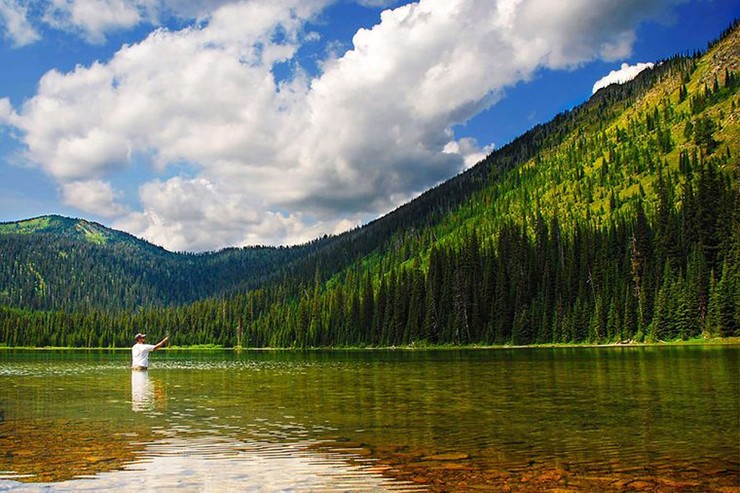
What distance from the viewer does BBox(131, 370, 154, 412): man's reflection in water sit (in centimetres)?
2755

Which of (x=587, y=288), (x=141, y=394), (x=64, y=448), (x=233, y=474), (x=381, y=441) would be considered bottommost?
(x=141, y=394)

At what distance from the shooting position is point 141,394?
34.2 metres

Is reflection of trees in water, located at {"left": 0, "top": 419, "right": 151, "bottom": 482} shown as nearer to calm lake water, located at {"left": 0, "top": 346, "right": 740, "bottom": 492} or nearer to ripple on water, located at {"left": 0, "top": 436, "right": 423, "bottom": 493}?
calm lake water, located at {"left": 0, "top": 346, "right": 740, "bottom": 492}

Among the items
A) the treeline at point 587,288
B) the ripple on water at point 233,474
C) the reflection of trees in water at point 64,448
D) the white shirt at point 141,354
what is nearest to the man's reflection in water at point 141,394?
the white shirt at point 141,354

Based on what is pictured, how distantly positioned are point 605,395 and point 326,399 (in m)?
14.9

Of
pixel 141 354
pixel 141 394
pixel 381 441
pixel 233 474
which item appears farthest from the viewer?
pixel 141 354

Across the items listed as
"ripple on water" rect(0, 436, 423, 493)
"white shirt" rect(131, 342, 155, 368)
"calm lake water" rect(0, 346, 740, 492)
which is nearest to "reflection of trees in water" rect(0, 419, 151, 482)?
"calm lake water" rect(0, 346, 740, 492)

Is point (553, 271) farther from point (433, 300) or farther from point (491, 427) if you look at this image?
point (491, 427)

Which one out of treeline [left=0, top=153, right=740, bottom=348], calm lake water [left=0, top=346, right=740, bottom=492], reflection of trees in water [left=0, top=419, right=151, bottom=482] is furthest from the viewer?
treeline [left=0, top=153, right=740, bottom=348]

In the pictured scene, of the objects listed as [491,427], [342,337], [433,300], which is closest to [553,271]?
[433,300]

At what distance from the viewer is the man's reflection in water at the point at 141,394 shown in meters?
27.5

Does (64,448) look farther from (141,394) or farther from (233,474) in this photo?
(141,394)

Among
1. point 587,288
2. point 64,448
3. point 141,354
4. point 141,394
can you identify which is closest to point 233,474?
point 64,448

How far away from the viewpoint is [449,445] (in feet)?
55.7
